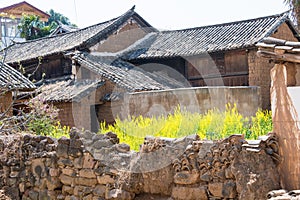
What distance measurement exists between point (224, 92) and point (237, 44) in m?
5.91

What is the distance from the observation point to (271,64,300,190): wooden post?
5129 millimetres

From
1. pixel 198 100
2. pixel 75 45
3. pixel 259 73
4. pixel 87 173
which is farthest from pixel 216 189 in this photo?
pixel 75 45

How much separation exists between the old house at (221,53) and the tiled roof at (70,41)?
1.57 m

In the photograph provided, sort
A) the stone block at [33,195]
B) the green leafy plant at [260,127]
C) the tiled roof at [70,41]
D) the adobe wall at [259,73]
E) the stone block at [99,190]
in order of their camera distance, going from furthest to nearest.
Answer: the tiled roof at [70,41] < the adobe wall at [259,73] < the stone block at [33,195] < the stone block at [99,190] < the green leafy plant at [260,127]

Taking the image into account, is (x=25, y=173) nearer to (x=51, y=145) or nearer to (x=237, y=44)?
(x=51, y=145)

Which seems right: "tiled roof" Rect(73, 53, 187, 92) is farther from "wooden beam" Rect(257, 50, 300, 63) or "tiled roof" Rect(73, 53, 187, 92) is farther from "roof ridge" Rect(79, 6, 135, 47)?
"wooden beam" Rect(257, 50, 300, 63)

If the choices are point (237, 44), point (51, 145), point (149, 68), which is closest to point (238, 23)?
point (237, 44)

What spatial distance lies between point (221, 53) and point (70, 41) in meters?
7.26

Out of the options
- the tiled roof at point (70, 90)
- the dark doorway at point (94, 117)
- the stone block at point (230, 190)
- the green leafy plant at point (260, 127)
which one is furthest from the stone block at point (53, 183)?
the dark doorway at point (94, 117)

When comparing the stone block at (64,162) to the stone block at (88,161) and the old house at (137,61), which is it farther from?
the old house at (137,61)

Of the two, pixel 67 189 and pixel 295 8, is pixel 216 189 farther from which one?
pixel 295 8

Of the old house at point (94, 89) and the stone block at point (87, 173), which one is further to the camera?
the old house at point (94, 89)

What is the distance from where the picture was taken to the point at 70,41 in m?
19.8

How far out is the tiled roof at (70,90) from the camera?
1517 centimetres
